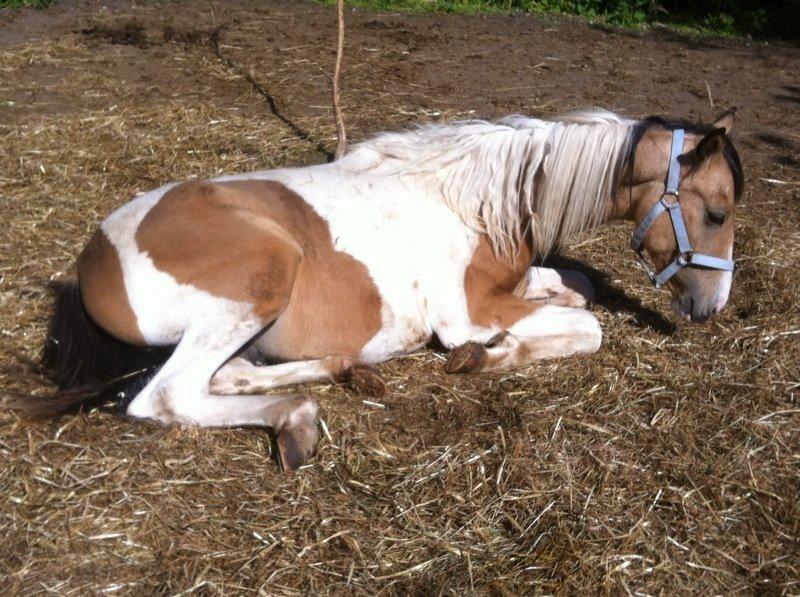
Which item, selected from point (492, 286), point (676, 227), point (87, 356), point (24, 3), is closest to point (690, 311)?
A: point (676, 227)

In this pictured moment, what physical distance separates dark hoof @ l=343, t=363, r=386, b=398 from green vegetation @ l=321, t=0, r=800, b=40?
20.0ft

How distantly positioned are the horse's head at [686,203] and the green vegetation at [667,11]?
569 centimetres

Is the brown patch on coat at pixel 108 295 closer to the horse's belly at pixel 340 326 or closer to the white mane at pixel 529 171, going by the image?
the horse's belly at pixel 340 326

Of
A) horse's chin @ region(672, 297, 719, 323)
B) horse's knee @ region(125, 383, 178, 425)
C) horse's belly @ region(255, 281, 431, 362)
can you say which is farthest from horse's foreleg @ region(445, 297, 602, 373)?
horse's knee @ region(125, 383, 178, 425)

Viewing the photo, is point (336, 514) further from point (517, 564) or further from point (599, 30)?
point (599, 30)

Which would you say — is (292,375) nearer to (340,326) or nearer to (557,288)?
(340,326)

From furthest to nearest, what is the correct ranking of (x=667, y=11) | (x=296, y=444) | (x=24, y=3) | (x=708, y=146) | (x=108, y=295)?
(x=667, y=11) → (x=24, y=3) → (x=708, y=146) → (x=108, y=295) → (x=296, y=444)

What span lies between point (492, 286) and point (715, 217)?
106cm

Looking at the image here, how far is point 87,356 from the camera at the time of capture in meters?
3.79

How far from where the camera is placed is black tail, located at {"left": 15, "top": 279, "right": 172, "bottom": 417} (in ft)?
12.4

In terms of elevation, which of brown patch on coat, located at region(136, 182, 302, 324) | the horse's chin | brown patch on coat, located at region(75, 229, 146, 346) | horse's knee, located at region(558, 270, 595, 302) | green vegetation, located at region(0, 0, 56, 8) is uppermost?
green vegetation, located at region(0, 0, 56, 8)

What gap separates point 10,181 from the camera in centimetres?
561

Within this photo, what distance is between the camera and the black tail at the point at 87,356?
3.77m

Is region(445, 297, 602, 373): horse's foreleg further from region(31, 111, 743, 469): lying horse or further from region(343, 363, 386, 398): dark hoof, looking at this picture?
region(343, 363, 386, 398): dark hoof
